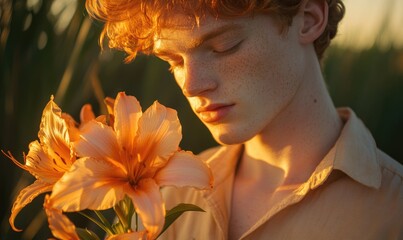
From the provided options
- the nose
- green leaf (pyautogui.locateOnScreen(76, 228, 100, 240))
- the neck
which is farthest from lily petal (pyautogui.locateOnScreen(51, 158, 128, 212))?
the neck

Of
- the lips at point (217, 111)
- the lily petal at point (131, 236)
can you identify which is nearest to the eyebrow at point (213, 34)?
the lips at point (217, 111)

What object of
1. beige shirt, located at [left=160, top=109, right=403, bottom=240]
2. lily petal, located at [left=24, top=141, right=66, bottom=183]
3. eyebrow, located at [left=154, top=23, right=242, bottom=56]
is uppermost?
eyebrow, located at [left=154, top=23, right=242, bottom=56]

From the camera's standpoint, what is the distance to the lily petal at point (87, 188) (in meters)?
0.84

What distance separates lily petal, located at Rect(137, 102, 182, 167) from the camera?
0.93 metres

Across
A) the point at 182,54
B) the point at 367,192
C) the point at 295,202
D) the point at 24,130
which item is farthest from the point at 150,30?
the point at 24,130

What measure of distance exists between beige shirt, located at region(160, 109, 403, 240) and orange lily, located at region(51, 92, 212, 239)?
1.45 ft

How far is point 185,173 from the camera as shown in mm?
896

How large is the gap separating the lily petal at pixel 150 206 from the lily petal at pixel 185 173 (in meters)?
0.02

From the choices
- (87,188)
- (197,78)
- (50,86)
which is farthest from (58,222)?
(50,86)

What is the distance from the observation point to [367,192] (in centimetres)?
129

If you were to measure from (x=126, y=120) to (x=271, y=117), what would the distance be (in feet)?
1.49

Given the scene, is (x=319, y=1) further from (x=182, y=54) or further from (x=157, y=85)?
(x=157, y=85)

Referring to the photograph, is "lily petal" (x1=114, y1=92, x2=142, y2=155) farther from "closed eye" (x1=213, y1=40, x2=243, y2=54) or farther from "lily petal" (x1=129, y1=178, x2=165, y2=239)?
"closed eye" (x1=213, y1=40, x2=243, y2=54)

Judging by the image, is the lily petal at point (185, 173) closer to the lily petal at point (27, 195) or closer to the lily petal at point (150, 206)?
the lily petal at point (150, 206)
